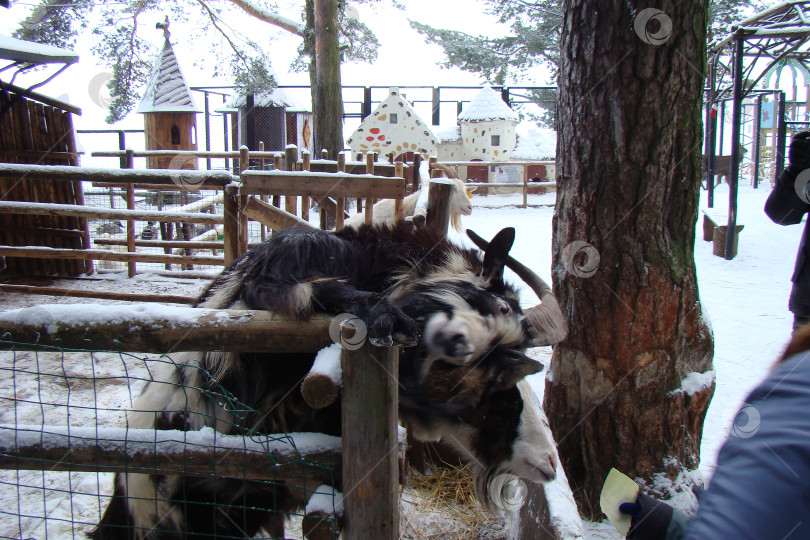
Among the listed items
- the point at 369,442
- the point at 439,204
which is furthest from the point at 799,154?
the point at 369,442

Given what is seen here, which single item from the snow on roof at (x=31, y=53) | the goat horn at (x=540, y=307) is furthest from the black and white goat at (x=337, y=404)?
the snow on roof at (x=31, y=53)

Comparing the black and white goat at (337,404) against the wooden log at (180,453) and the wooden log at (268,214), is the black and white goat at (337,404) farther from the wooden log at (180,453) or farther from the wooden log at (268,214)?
the wooden log at (268,214)

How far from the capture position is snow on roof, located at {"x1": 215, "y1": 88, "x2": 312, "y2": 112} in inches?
712

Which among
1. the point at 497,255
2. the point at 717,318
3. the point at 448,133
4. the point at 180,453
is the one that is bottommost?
the point at 717,318

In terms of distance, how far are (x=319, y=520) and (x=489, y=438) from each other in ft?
2.06

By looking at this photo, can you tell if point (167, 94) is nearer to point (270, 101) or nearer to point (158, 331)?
point (270, 101)

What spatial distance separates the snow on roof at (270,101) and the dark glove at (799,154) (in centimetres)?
1668

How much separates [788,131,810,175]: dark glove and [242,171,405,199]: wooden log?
2.44 metres

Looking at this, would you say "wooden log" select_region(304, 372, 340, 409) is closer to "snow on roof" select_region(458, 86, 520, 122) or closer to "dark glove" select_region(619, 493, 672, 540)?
"dark glove" select_region(619, 493, 672, 540)

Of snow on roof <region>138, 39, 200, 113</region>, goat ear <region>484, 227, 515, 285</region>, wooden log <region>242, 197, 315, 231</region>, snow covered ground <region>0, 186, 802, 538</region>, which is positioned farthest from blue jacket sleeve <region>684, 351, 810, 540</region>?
snow on roof <region>138, 39, 200, 113</region>

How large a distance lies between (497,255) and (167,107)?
47.2 feet

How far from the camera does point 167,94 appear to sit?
46.5ft

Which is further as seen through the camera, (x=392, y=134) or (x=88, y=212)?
(x=392, y=134)

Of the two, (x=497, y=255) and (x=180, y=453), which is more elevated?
(x=497, y=255)
